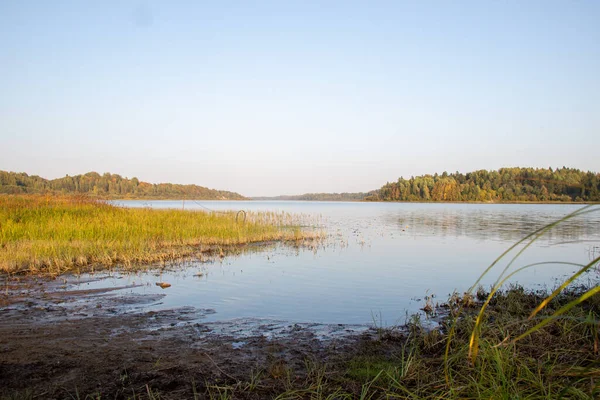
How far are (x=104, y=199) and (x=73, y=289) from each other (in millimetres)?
18505

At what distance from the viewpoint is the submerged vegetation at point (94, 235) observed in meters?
13.3

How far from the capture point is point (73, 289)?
10.1 m

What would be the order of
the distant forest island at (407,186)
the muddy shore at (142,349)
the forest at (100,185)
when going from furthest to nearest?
1. the distant forest island at (407,186)
2. the forest at (100,185)
3. the muddy shore at (142,349)

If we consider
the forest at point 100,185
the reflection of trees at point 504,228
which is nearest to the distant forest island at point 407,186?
the forest at point 100,185

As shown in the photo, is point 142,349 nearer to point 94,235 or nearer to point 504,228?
point 94,235

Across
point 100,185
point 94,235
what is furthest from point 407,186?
point 94,235

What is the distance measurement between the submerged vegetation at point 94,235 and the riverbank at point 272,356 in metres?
4.48

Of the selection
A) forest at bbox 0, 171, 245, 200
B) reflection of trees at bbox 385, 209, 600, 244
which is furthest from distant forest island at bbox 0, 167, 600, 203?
reflection of trees at bbox 385, 209, 600, 244

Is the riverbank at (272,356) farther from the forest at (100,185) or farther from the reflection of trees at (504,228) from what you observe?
the forest at (100,185)

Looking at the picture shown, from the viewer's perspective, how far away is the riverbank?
360 cm

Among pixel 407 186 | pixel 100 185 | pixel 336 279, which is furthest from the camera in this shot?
pixel 407 186

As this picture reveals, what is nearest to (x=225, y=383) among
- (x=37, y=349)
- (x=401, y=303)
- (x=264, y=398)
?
(x=264, y=398)

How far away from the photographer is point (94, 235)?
17.5m

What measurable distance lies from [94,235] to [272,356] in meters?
14.4
